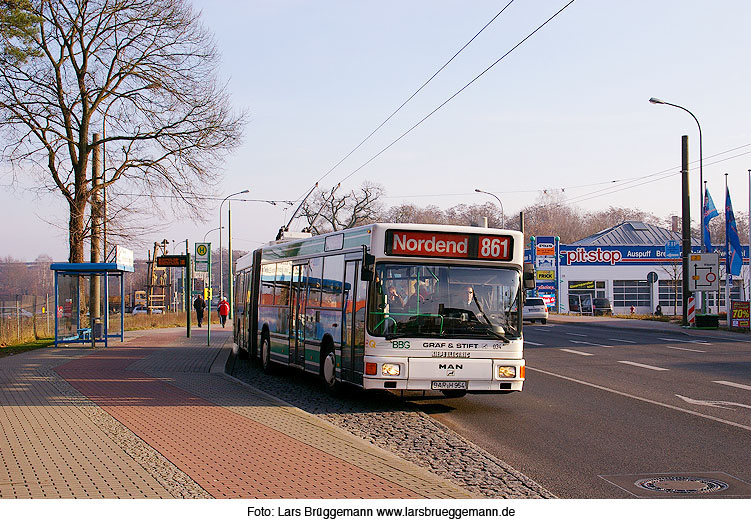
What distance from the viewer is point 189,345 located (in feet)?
90.2

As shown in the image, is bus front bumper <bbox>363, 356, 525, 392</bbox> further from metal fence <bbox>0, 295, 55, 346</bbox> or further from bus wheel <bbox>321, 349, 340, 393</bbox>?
metal fence <bbox>0, 295, 55, 346</bbox>

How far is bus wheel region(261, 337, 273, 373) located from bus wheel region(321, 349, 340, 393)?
14.5 feet

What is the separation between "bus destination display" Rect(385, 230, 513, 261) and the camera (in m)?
12.1

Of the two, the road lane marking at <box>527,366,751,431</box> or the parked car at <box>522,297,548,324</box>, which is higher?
the parked car at <box>522,297,548,324</box>

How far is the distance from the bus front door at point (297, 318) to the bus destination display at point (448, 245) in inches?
153

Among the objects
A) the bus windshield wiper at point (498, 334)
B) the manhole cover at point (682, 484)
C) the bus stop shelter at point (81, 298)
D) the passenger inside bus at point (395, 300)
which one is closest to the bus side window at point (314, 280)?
the passenger inside bus at point (395, 300)

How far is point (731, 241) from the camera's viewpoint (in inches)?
1624

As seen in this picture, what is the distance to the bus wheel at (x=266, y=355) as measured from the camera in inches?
725

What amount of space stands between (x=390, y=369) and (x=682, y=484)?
486cm

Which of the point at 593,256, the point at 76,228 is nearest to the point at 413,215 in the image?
the point at 593,256

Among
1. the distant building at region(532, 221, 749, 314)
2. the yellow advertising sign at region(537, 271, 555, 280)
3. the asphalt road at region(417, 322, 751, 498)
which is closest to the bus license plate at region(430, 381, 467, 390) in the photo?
the asphalt road at region(417, 322, 751, 498)

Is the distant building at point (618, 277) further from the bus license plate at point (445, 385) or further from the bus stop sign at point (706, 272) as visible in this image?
the bus license plate at point (445, 385)

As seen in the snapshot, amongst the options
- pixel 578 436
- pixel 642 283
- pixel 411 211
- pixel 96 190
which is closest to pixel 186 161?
pixel 96 190

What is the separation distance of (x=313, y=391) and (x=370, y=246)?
3.95 meters
